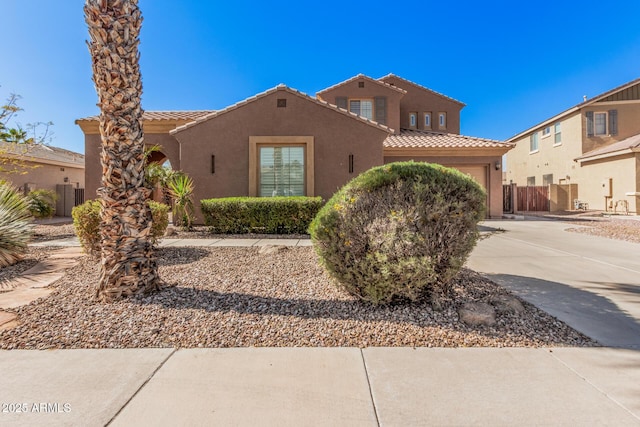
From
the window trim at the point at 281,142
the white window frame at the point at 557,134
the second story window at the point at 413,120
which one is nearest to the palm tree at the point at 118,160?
the window trim at the point at 281,142

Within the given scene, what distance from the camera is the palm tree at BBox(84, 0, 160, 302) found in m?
3.97

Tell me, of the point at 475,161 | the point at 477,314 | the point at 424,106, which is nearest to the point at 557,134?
the point at 424,106

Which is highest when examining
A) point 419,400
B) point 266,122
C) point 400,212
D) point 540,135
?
point 540,135

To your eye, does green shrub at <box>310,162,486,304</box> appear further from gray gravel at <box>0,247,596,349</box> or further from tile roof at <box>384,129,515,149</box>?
tile roof at <box>384,129,515,149</box>

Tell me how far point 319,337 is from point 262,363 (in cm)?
66

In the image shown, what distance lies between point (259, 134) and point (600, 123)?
24.4m

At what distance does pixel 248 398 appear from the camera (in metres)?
2.30

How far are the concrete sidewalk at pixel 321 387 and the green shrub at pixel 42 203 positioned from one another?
49.1 feet

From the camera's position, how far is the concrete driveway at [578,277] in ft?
11.7

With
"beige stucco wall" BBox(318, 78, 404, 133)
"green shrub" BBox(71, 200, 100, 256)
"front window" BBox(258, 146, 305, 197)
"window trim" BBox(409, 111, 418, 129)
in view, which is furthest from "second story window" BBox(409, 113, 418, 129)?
"green shrub" BBox(71, 200, 100, 256)

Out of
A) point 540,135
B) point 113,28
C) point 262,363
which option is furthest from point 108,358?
point 540,135

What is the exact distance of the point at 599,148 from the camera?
2169cm

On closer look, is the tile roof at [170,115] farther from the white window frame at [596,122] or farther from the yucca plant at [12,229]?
the white window frame at [596,122]

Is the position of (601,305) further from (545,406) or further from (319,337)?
(319,337)
